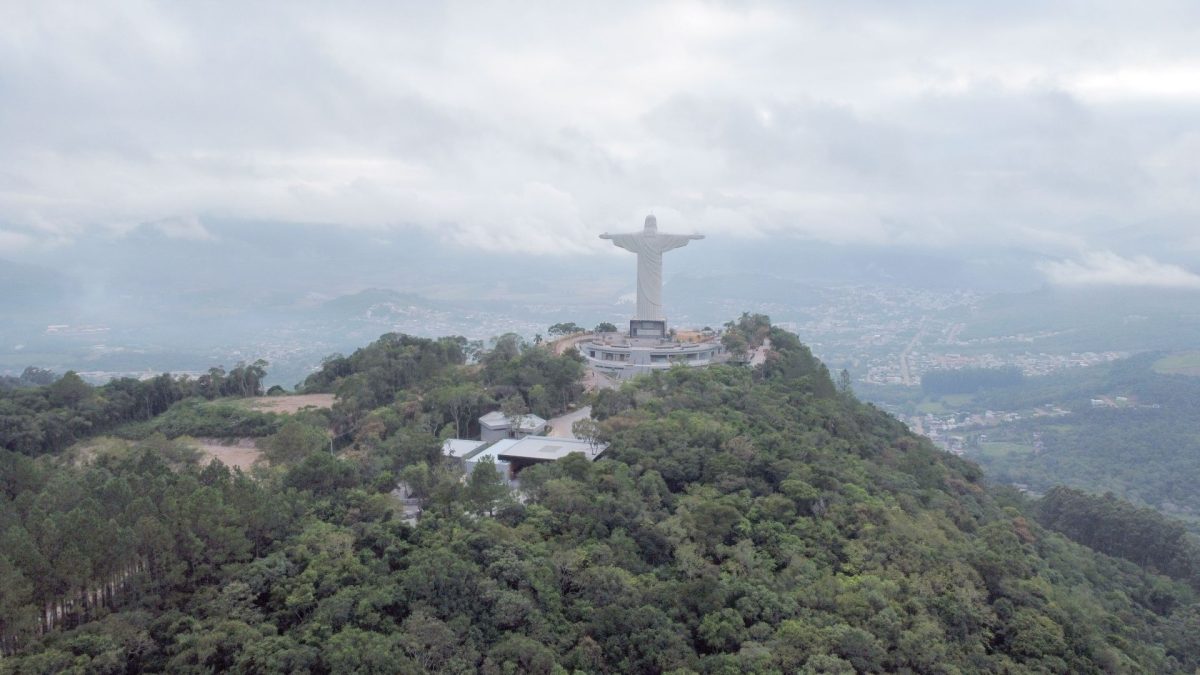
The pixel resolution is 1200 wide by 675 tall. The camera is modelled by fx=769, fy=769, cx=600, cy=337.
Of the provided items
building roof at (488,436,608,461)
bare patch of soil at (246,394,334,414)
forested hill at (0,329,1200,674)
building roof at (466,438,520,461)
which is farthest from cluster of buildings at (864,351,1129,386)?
building roof at (466,438,520,461)

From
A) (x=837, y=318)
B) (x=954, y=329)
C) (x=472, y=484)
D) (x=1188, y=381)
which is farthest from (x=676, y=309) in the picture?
(x=472, y=484)

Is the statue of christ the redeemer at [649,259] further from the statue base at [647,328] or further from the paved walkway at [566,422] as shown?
the paved walkway at [566,422]

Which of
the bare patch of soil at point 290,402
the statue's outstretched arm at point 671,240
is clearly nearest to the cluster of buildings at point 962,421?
the statue's outstretched arm at point 671,240

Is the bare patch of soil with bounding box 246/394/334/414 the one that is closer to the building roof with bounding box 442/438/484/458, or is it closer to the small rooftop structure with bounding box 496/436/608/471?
the building roof with bounding box 442/438/484/458

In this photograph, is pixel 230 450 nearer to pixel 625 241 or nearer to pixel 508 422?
pixel 508 422

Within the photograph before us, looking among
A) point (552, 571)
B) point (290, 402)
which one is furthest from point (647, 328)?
point (552, 571)

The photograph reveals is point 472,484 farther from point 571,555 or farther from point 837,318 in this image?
point 837,318

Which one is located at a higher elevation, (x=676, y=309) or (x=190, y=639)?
(x=676, y=309)
